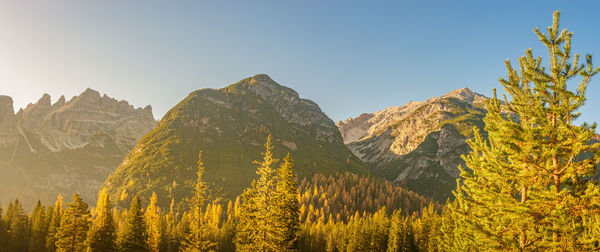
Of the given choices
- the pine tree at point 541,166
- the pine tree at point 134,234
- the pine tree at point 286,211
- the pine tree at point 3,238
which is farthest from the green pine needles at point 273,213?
the pine tree at point 3,238

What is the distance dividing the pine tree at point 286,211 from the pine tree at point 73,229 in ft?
118

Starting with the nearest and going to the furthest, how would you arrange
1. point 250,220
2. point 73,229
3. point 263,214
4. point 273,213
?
point 273,213 → point 263,214 → point 250,220 → point 73,229

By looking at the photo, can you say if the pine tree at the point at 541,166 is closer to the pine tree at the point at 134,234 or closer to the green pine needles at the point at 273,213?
the green pine needles at the point at 273,213

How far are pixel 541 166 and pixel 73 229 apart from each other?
58.5 metres

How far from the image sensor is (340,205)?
188125mm

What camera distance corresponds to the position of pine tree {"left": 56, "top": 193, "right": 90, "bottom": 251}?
145ft

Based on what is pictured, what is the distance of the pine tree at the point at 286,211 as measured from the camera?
27922 mm

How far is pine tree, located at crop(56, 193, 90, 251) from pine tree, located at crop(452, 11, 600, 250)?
5424 cm

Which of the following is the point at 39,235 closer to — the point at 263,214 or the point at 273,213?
the point at 263,214

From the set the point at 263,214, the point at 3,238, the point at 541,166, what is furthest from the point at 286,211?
the point at 3,238

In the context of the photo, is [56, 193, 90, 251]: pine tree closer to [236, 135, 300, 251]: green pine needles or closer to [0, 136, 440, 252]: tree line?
[0, 136, 440, 252]: tree line

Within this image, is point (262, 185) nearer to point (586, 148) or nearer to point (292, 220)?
point (292, 220)

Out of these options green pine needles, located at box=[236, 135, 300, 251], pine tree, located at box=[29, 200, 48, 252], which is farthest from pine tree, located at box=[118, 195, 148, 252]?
pine tree, located at box=[29, 200, 48, 252]

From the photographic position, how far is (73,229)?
44.7 meters
